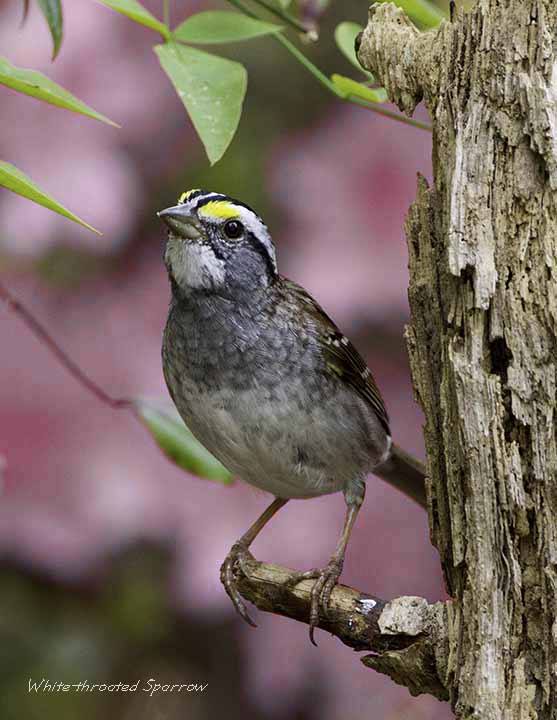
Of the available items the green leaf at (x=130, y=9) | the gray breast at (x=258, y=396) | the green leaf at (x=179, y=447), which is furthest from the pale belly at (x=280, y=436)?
the green leaf at (x=130, y=9)

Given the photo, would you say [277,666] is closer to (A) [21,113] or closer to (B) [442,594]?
(B) [442,594]

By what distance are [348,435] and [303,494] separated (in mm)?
200

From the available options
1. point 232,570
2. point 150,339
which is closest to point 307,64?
point 232,570

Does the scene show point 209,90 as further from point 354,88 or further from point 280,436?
point 280,436

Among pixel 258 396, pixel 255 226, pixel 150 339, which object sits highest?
pixel 255 226

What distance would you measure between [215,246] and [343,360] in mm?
414

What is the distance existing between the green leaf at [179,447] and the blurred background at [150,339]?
1147 mm

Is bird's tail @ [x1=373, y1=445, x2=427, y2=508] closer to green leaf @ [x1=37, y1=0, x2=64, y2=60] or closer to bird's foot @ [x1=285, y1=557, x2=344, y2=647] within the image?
bird's foot @ [x1=285, y1=557, x2=344, y2=647]

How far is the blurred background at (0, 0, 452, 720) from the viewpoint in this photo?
11.3 ft

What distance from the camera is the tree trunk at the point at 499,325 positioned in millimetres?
1689

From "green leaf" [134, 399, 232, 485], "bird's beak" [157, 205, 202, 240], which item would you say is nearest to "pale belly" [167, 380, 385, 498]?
"green leaf" [134, 399, 232, 485]

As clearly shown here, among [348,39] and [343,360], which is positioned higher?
[348,39]

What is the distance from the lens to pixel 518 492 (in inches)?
67.9

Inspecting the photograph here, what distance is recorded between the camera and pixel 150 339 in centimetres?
356
